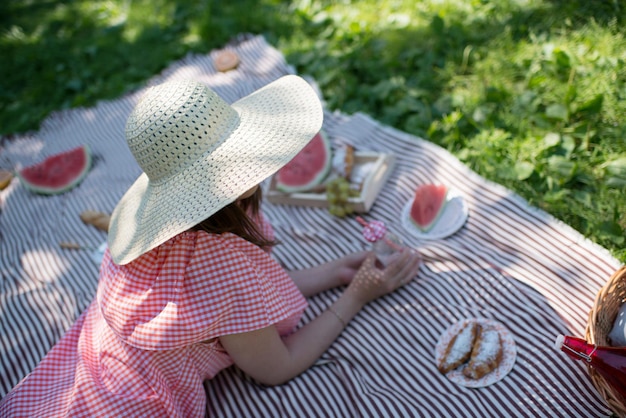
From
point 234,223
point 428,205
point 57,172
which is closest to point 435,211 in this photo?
point 428,205

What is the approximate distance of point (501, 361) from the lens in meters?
2.23

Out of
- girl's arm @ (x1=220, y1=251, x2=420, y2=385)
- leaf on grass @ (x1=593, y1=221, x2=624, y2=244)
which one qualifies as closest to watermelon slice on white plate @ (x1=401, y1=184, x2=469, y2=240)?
girl's arm @ (x1=220, y1=251, x2=420, y2=385)

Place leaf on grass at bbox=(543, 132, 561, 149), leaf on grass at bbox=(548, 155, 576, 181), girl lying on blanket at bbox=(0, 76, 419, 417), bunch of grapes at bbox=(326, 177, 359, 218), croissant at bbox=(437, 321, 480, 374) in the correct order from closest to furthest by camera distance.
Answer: girl lying on blanket at bbox=(0, 76, 419, 417), croissant at bbox=(437, 321, 480, 374), leaf on grass at bbox=(548, 155, 576, 181), leaf on grass at bbox=(543, 132, 561, 149), bunch of grapes at bbox=(326, 177, 359, 218)

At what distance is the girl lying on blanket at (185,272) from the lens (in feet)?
6.21

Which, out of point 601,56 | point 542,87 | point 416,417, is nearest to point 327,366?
point 416,417

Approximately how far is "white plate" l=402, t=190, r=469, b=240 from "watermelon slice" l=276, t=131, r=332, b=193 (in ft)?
2.12

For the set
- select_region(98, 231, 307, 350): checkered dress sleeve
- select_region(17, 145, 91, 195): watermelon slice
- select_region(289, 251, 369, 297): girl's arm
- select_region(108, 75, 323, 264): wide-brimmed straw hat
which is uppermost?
select_region(108, 75, 323, 264): wide-brimmed straw hat

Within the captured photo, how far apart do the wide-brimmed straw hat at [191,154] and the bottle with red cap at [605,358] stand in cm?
113

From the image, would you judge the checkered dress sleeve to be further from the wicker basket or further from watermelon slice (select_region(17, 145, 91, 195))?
watermelon slice (select_region(17, 145, 91, 195))

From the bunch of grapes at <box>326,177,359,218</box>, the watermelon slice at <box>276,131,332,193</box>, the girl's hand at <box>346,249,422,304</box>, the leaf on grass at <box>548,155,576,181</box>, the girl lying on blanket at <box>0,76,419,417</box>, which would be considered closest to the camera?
the girl lying on blanket at <box>0,76,419,417</box>

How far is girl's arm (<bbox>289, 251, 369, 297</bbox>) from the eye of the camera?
2755mm

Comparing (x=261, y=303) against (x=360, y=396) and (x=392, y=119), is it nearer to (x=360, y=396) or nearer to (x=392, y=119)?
(x=360, y=396)

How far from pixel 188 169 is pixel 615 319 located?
5.30 feet

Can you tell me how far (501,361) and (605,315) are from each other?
17.2 inches
